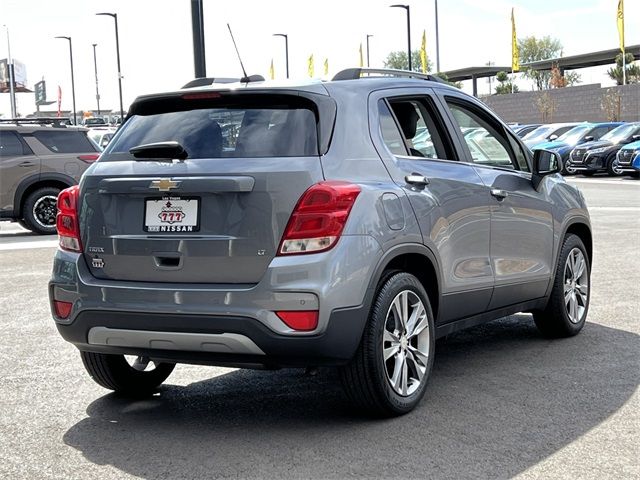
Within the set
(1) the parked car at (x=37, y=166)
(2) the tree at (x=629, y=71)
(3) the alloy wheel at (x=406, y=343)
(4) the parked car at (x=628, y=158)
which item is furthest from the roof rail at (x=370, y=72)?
(2) the tree at (x=629, y=71)

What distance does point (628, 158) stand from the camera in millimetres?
27609

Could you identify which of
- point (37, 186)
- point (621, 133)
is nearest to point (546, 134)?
point (621, 133)

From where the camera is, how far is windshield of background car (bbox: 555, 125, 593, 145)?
32.5 metres

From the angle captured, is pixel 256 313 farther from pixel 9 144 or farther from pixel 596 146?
pixel 596 146

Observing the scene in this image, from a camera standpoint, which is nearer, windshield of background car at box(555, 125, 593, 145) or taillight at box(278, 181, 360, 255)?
taillight at box(278, 181, 360, 255)

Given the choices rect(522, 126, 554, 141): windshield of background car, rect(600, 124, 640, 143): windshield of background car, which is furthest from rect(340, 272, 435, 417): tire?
rect(522, 126, 554, 141): windshield of background car

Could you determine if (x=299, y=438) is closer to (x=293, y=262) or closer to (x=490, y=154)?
(x=293, y=262)

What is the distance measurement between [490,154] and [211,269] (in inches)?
96.7

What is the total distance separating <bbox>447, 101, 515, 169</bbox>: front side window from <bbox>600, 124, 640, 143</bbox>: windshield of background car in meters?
25.2

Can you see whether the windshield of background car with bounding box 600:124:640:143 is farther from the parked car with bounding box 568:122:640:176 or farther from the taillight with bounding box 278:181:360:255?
the taillight with bounding box 278:181:360:255

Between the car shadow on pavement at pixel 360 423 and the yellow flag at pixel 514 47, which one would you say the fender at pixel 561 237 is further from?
the yellow flag at pixel 514 47

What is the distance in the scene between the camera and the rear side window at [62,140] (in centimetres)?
1659

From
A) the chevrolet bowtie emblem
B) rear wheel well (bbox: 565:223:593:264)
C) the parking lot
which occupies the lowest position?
the parking lot

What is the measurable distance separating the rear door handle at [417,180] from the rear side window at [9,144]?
12.6 m
